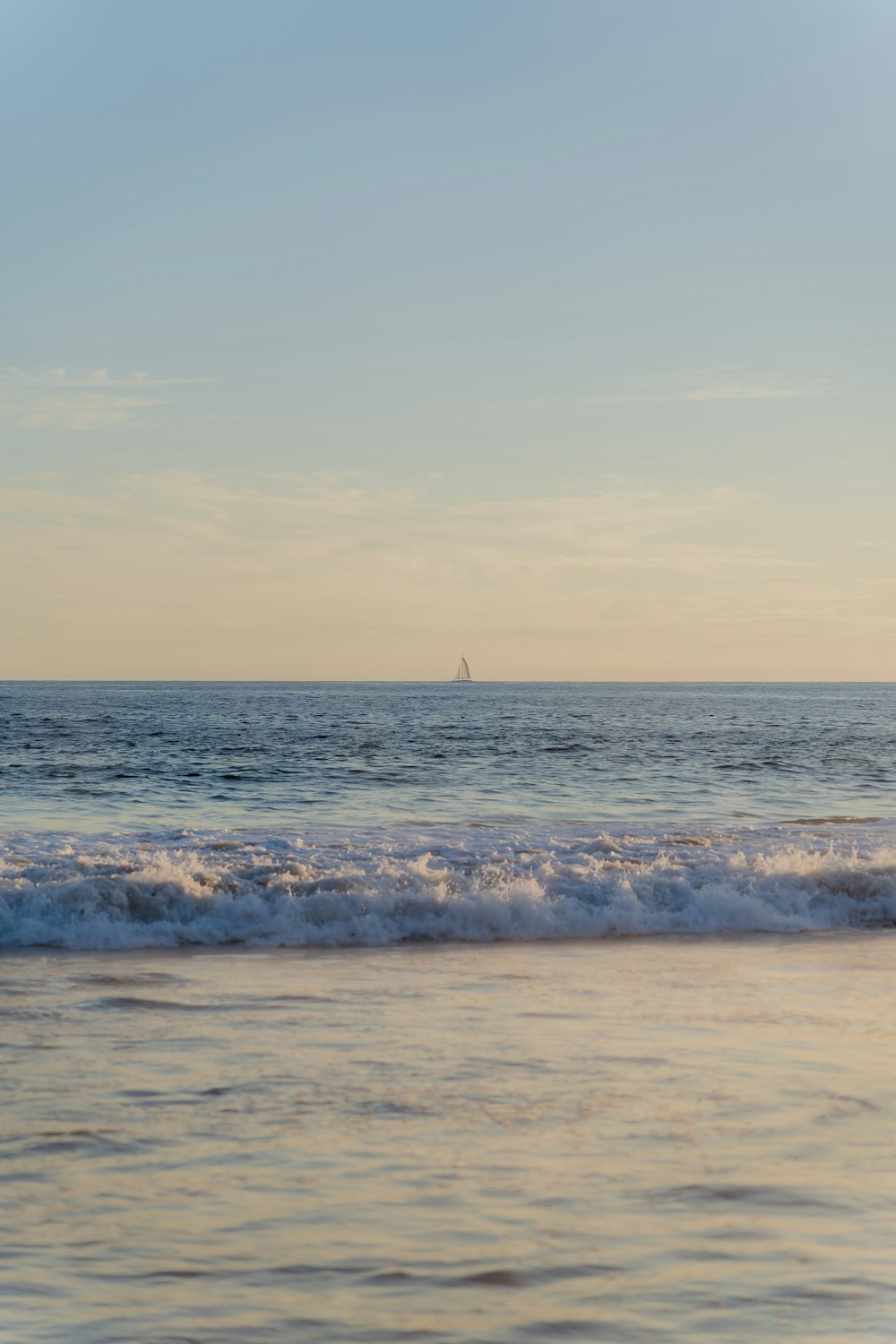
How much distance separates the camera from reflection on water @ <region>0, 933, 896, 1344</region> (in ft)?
11.8

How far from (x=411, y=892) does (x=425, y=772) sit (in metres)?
16.2

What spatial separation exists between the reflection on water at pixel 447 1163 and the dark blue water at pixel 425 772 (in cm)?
1093

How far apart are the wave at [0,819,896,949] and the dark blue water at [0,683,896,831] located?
445cm

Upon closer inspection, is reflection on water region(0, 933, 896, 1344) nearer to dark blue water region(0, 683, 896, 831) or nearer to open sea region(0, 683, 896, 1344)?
open sea region(0, 683, 896, 1344)

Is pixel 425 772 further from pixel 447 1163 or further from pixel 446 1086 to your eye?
pixel 447 1163

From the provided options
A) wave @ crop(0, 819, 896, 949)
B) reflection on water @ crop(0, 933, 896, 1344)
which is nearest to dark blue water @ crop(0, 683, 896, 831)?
wave @ crop(0, 819, 896, 949)

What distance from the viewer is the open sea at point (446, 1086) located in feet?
12.2

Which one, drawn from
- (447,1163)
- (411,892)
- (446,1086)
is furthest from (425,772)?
(447,1163)

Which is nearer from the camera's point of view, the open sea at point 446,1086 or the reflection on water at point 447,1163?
the reflection on water at point 447,1163

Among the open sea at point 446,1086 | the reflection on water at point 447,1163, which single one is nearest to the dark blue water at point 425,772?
the open sea at point 446,1086

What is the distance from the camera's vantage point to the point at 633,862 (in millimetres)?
13375

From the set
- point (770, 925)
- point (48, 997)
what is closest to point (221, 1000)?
point (48, 997)

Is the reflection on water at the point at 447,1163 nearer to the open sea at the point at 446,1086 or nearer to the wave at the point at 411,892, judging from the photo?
the open sea at the point at 446,1086

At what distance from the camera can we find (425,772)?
91.6 feet
